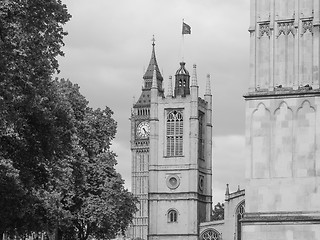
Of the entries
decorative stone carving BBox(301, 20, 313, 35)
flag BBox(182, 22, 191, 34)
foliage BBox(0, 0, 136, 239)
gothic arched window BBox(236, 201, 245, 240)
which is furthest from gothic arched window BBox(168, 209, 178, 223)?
decorative stone carving BBox(301, 20, 313, 35)

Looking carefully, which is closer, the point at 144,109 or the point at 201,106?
the point at 201,106

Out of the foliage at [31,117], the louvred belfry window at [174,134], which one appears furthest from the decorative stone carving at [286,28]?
the louvred belfry window at [174,134]

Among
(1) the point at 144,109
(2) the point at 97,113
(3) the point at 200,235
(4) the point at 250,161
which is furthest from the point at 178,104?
(4) the point at 250,161

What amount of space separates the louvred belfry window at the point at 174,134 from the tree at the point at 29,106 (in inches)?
3491

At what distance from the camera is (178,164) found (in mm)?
118750

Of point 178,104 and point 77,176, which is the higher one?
A: point 178,104

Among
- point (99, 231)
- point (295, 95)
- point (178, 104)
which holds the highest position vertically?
point (178, 104)

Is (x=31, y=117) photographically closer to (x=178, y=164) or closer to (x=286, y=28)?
(x=286, y=28)

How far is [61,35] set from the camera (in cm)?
2659

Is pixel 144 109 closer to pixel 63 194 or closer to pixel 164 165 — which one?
pixel 164 165

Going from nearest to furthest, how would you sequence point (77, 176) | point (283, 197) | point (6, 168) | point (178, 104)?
point (6, 168)
point (283, 197)
point (77, 176)
point (178, 104)

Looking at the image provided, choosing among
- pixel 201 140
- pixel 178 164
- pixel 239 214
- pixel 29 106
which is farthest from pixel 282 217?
pixel 201 140

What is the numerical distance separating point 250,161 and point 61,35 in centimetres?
754

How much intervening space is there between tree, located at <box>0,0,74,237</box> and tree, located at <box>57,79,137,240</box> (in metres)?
13.2
